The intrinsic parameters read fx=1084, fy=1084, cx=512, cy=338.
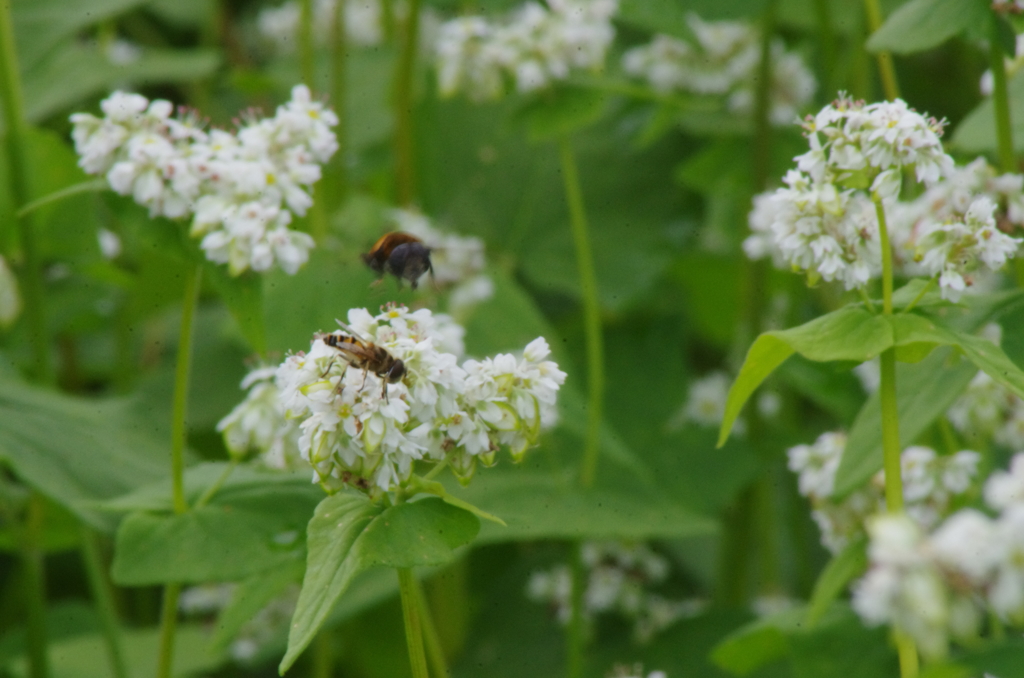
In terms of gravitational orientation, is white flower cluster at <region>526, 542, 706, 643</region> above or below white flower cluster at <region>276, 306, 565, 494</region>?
below

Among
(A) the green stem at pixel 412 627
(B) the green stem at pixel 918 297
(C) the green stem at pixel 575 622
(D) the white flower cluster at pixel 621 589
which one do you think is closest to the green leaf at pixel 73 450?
(A) the green stem at pixel 412 627

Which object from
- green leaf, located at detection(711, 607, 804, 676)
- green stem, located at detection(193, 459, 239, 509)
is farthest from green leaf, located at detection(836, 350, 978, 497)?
green stem, located at detection(193, 459, 239, 509)

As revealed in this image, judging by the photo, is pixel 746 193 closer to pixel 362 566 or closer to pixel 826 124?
pixel 826 124

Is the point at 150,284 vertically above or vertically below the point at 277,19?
below

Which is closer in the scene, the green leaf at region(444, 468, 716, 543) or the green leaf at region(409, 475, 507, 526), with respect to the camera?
the green leaf at region(409, 475, 507, 526)

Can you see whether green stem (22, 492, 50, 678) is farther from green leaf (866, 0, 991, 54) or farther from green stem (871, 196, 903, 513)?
green leaf (866, 0, 991, 54)

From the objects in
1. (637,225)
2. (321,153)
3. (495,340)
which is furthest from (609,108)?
(321,153)

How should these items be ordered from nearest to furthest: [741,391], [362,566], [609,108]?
[362,566] < [741,391] < [609,108]
